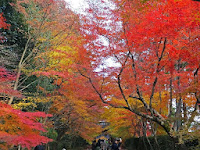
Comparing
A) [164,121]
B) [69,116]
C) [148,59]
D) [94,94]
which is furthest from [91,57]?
[69,116]

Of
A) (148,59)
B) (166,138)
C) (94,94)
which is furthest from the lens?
(166,138)

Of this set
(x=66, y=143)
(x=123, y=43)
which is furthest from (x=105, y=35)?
(x=66, y=143)

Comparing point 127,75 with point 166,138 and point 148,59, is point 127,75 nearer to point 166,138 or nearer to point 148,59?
point 148,59

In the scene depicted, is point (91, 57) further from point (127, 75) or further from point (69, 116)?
point (69, 116)

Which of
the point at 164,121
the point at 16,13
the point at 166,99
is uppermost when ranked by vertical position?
the point at 16,13

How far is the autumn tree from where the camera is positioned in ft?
21.4

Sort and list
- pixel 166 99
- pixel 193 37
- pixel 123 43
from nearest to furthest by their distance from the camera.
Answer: pixel 193 37 → pixel 123 43 → pixel 166 99

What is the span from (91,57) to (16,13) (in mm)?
8514

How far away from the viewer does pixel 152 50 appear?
862cm

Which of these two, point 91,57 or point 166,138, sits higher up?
point 91,57

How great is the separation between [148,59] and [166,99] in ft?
8.02

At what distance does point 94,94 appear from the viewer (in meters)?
12.2

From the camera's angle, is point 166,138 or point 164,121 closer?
point 164,121

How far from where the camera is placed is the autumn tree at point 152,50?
653 centimetres
